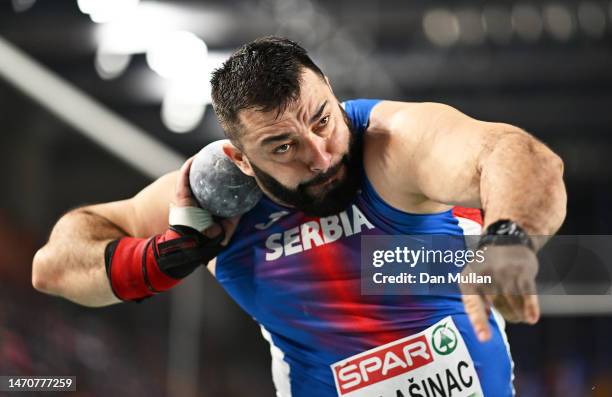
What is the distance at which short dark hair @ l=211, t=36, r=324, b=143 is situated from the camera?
2254mm

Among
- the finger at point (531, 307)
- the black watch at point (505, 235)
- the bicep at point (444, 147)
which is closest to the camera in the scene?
the finger at point (531, 307)

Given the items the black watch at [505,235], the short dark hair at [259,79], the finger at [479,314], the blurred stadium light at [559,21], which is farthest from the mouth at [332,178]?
the blurred stadium light at [559,21]

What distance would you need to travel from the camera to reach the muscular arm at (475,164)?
1.61 meters

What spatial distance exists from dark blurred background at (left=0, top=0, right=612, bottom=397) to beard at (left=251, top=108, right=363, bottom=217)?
395 centimetres

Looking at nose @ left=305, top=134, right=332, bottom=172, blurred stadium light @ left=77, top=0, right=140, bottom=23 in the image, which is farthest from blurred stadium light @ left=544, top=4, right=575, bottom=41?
nose @ left=305, top=134, right=332, bottom=172

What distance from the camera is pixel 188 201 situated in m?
2.65

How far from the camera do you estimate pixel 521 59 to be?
8680 mm

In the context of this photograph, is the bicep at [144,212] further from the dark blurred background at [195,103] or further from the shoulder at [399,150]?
the dark blurred background at [195,103]

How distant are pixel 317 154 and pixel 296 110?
13cm

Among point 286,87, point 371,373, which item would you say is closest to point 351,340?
point 371,373

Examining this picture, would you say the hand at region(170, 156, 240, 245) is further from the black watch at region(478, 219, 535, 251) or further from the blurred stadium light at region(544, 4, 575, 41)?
the blurred stadium light at region(544, 4, 575, 41)

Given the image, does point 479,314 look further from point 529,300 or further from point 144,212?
point 144,212

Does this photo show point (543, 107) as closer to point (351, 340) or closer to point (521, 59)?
point (521, 59)

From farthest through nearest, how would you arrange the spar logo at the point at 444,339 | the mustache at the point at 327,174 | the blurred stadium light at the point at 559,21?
the blurred stadium light at the point at 559,21 < the spar logo at the point at 444,339 < the mustache at the point at 327,174
